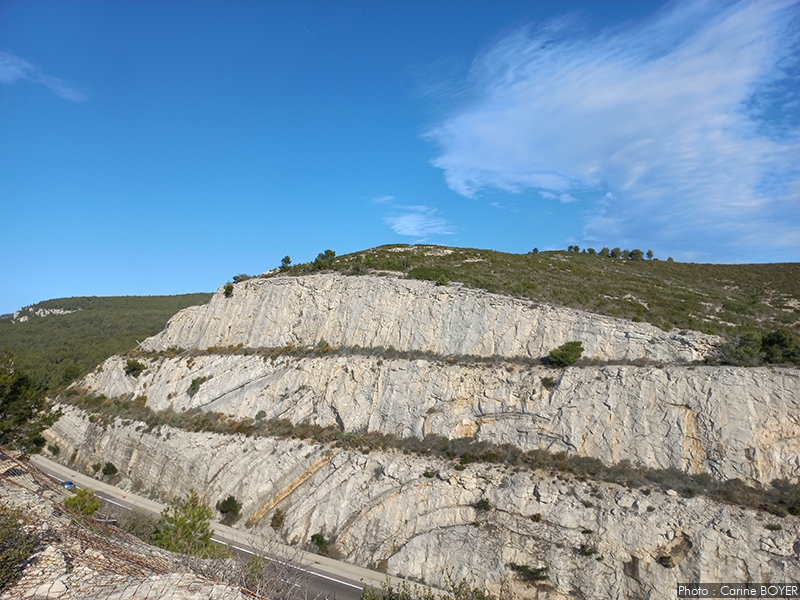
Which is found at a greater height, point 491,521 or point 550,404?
point 550,404

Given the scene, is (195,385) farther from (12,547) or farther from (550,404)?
(12,547)

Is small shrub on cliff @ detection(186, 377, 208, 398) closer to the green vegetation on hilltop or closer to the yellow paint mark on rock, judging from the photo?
the green vegetation on hilltop

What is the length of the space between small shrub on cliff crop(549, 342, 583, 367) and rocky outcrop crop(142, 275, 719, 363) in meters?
1.01

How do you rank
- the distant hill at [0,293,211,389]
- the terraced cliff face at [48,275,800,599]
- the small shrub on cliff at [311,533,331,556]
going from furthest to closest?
the distant hill at [0,293,211,389] < the small shrub on cliff at [311,533,331,556] < the terraced cliff face at [48,275,800,599]

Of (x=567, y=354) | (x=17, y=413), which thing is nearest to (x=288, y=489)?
(x=17, y=413)

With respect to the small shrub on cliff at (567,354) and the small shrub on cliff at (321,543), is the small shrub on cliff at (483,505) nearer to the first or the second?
the small shrub on cliff at (321,543)

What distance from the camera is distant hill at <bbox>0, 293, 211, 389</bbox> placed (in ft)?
223

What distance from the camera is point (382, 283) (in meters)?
40.0

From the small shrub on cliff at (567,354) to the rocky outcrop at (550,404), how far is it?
75 cm

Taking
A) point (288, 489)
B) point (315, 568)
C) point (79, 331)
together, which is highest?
point (79, 331)

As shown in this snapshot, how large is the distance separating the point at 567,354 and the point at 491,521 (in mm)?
11783

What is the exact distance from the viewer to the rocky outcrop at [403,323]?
97.4 ft

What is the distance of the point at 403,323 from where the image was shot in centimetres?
3672

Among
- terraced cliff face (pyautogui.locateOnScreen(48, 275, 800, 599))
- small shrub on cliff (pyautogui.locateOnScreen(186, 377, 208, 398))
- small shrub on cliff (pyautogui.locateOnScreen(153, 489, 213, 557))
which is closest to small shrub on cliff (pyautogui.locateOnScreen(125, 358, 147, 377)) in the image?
terraced cliff face (pyautogui.locateOnScreen(48, 275, 800, 599))
